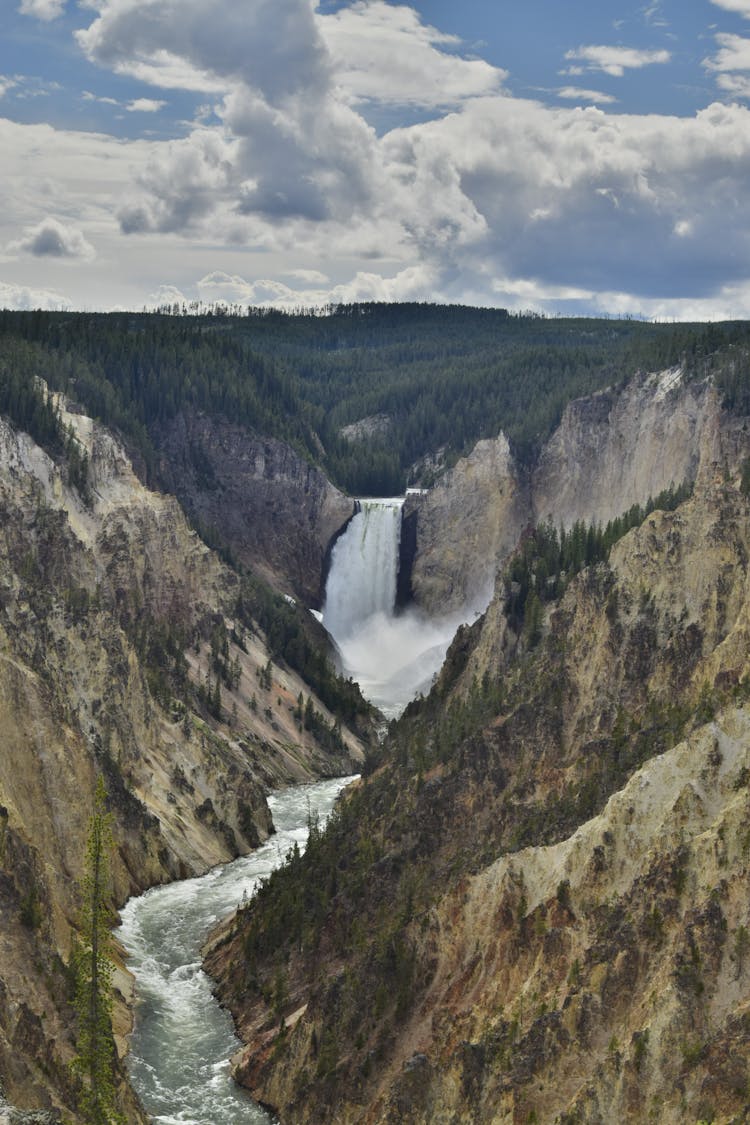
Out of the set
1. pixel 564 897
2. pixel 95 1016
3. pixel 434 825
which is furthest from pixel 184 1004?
pixel 564 897

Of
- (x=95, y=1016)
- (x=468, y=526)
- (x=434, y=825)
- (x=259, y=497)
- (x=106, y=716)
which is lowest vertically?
(x=106, y=716)

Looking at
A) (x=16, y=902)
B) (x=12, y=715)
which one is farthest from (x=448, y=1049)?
(x=12, y=715)

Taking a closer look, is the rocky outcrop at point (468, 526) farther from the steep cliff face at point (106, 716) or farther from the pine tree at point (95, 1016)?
the pine tree at point (95, 1016)

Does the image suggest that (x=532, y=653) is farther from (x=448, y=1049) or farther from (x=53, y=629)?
(x=448, y=1049)

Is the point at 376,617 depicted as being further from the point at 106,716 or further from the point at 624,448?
the point at 106,716

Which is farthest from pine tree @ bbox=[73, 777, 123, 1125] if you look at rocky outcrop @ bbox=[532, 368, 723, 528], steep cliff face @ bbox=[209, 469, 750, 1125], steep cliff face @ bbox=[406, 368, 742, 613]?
steep cliff face @ bbox=[406, 368, 742, 613]
